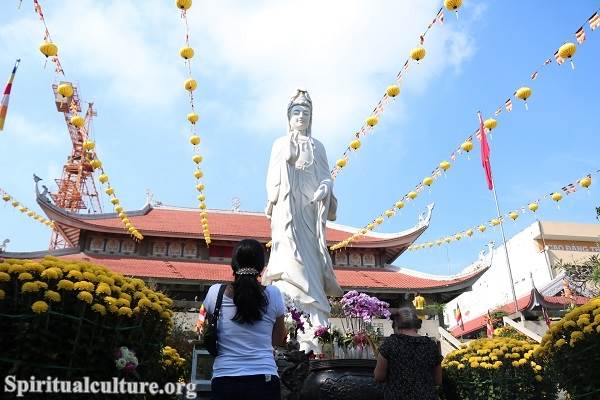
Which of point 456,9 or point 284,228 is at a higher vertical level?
point 456,9

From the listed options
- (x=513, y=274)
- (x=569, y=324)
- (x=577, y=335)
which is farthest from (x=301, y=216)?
(x=513, y=274)

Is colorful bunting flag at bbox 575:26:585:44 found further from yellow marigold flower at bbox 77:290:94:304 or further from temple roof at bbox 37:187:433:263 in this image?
temple roof at bbox 37:187:433:263

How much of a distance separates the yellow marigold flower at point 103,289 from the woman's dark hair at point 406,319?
2.03m

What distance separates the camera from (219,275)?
17.0 meters

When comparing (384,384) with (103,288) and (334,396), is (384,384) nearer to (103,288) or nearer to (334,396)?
(334,396)

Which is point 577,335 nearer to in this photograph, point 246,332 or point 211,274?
point 246,332

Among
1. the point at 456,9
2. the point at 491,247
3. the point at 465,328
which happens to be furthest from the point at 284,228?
the point at 465,328

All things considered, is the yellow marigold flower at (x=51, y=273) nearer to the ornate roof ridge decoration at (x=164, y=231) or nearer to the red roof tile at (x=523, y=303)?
the ornate roof ridge decoration at (x=164, y=231)

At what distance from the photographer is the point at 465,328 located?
2811 cm

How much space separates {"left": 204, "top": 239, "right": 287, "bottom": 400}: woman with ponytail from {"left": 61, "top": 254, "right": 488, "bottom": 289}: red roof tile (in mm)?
14027

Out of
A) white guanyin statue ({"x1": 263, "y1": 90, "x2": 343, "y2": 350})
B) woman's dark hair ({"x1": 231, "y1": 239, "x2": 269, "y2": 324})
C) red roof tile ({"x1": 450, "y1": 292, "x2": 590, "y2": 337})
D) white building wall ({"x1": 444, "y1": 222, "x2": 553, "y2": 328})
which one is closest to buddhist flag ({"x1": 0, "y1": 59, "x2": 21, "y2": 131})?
white guanyin statue ({"x1": 263, "y1": 90, "x2": 343, "y2": 350})

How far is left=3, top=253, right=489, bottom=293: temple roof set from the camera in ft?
53.7

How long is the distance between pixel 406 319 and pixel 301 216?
4.49 metres

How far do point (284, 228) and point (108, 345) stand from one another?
4110 millimetres
